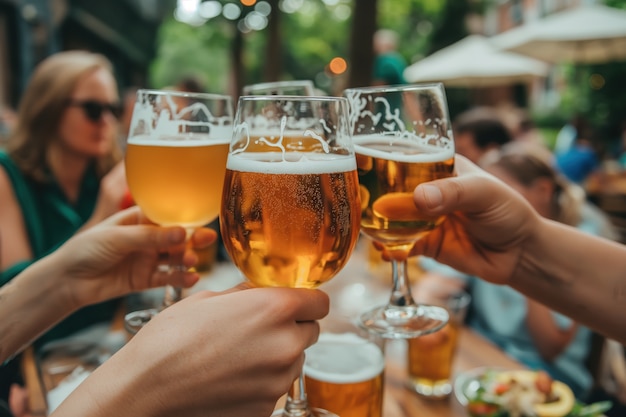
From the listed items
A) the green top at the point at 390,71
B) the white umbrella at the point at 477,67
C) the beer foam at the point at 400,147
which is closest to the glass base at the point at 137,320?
the beer foam at the point at 400,147

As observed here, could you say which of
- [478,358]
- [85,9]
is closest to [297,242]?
[478,358]

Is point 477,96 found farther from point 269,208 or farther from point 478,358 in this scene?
point 269,208

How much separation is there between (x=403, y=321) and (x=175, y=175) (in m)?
Result: 0.65

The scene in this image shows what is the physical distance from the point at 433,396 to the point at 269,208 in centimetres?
109

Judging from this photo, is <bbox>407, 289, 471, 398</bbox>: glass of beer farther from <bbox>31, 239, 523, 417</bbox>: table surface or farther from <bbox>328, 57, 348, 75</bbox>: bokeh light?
<bbox>328, 57, 348, 75</bbox>: bokeh light

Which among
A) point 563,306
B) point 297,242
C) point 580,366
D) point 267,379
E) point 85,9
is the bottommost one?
point 580,366

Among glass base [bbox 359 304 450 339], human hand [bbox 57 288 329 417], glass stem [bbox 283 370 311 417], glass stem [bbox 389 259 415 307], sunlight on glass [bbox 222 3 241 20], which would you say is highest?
sunlight on glass [bbox 222 3 241 20]

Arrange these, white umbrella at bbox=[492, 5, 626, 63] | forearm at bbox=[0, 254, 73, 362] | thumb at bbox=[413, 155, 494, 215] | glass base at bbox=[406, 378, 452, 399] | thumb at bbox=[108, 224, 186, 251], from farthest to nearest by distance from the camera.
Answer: white umbrella at bbox=[492, 5, 626, 63] → glass base at bbox=[406, 378, 452, 399] → thumb at bbox=[108, 224, 186, 251] → forearm at bbox=[0, 254, 73, 362] → thumb at bbox=[413, 155, 494, 215]

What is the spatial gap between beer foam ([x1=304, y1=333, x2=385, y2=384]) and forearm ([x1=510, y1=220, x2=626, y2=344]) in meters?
0.48

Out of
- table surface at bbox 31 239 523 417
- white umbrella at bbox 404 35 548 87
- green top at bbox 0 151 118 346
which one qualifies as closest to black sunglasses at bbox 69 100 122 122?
green top at bbox 0 151 118 346

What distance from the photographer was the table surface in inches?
63.1

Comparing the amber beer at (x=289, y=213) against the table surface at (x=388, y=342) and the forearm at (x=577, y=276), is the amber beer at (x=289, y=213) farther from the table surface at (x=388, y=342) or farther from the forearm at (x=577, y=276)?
the forearm at (x=577, y=276)

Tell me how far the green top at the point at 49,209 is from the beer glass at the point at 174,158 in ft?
4.59

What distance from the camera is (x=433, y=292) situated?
260cm
